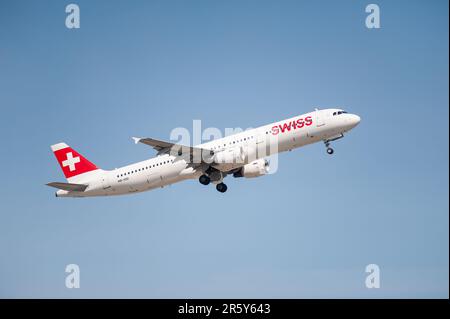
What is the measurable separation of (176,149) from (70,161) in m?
13.0

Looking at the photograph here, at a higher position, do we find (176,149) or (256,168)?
(176,149)

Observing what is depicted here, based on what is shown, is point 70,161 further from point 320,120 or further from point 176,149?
point 320,120

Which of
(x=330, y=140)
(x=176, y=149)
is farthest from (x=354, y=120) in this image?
(x=176, y=149)

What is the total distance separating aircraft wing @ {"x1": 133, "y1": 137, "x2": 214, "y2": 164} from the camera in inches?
2083

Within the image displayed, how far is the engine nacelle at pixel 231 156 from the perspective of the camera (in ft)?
179

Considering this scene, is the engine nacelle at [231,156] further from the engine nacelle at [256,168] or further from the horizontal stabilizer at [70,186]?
the horizontal stabilizer at [70,186]

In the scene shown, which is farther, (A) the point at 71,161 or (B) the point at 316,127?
(A) the point at 71,161

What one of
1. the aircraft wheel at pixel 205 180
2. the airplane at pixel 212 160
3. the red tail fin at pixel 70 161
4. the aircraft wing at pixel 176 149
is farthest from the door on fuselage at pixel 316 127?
the red tail fin at pixel 70 161

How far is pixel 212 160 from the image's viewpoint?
182 ft

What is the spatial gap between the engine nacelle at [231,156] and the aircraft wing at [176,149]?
0.83 m

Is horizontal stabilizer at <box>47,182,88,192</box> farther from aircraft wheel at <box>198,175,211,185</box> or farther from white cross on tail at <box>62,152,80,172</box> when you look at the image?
aircraft wheel at <box>198,175,211,185</box>

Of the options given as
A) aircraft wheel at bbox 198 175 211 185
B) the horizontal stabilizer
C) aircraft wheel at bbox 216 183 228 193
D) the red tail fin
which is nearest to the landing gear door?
aircraft wheel at bbox 216 183 228 193

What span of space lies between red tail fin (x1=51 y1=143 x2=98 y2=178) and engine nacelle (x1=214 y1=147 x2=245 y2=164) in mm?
12582
